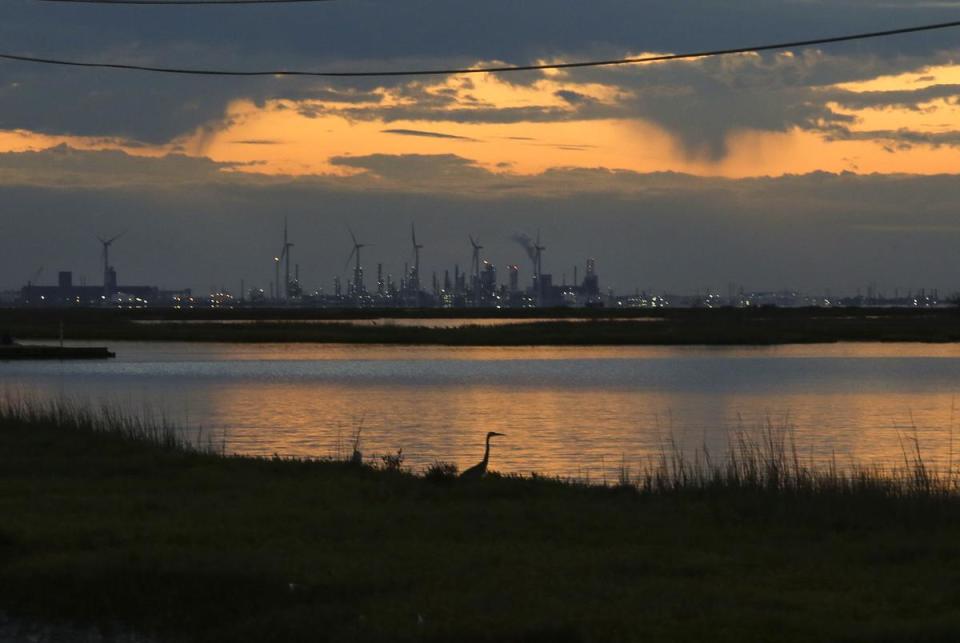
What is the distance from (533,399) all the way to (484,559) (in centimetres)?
3883

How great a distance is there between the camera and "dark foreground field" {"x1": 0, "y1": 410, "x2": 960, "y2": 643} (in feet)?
41.1

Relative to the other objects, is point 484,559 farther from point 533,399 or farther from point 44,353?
point 44,353

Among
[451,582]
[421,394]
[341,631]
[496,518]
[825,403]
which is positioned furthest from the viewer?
[421,394]

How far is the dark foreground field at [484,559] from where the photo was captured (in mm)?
12516

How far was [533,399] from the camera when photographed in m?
53.9

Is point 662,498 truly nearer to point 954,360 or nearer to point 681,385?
point 681,385

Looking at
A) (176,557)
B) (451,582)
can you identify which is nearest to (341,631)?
(451,582)

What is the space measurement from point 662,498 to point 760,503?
1744 millimetres

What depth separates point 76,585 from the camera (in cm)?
1434

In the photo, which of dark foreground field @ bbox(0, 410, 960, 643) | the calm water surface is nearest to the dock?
the calm water surface

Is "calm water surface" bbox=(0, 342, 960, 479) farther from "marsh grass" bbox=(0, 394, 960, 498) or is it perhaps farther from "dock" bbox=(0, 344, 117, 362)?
"dock" bbox=(0, 344, 117, 362)

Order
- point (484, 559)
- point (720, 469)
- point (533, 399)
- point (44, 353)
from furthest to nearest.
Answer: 1. point (44, 353)
2. point (533, 399)
3. point (720, 469)
4. point (484, 559)

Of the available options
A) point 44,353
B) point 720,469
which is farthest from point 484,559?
point 44,353

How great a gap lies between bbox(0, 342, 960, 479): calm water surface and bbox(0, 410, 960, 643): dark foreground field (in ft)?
31.0
